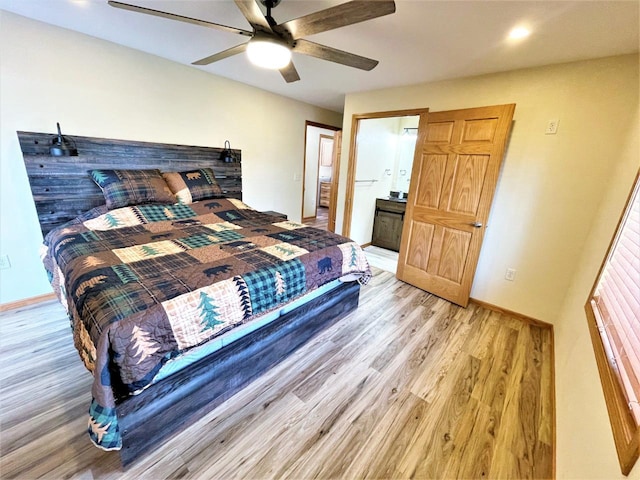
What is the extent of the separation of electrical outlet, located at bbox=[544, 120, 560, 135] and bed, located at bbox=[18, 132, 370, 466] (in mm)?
1937

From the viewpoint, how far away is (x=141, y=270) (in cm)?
147

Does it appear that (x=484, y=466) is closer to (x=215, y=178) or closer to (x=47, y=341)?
(x=47, y=341)

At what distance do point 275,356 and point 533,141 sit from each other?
2.84 m

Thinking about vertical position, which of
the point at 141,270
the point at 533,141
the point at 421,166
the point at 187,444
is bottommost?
the point at 187,444

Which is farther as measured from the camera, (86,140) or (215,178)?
(215,178)

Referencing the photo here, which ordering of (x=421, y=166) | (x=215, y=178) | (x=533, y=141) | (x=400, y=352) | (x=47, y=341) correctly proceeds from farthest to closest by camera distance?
(x=215, y=178) → (x=421, y=166) → (x=533, y=141) → (x=400, y=352) → (x=47, y=341)

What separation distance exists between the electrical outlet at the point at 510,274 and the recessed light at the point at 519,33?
1936 mm

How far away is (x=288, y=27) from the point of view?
1422mm

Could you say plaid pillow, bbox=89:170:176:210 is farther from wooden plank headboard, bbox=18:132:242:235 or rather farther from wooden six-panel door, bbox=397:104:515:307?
wooden six-panel door, bbox=397:104:515:307

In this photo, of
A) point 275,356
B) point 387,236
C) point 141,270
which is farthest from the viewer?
point 387,236

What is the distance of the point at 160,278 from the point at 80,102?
83.0 inches

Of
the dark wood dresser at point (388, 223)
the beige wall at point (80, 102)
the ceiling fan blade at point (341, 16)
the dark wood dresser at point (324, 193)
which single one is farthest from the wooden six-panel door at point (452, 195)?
the dark wood dresser at point (324, 193)

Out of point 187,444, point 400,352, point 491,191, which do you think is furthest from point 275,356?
point 491,191

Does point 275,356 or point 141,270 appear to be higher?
point 141,270
